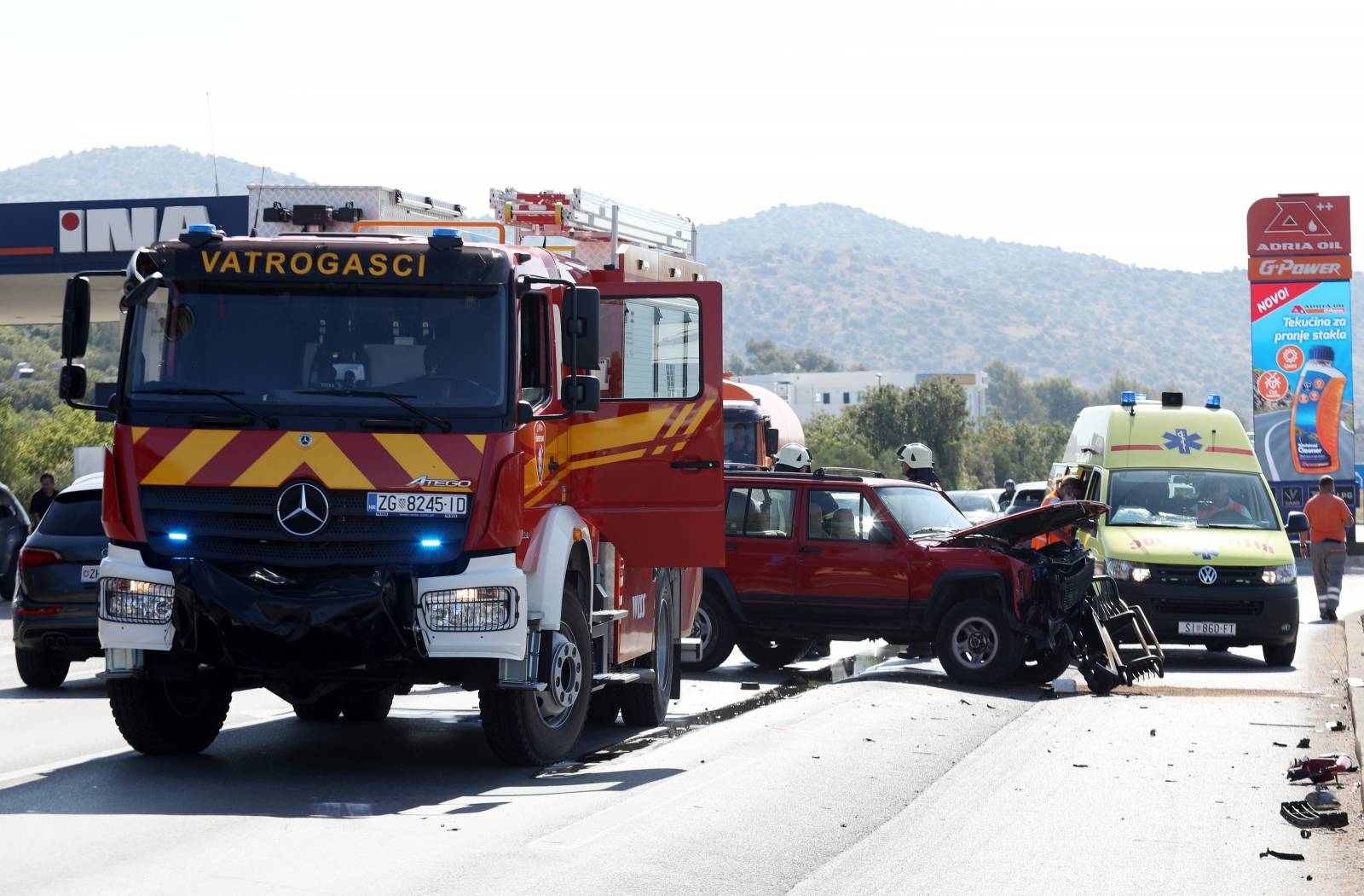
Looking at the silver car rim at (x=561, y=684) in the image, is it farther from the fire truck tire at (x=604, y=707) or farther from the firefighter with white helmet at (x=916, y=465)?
the firefighter with white helmet at (x=916, y=465)

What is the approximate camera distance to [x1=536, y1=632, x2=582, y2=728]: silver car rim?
31.7 feet

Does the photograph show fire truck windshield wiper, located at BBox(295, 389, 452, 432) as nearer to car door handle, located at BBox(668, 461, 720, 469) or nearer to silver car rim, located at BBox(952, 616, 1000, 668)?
car door handle, located at BBox(668, 461, 720, 469)

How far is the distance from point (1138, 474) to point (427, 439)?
11.4 metres

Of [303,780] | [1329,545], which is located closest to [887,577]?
[303,780]

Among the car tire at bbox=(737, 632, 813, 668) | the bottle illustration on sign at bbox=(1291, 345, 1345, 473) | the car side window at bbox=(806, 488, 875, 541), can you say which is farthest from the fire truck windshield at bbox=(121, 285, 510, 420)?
the bottle illustration on sign at bbox=(1291, 345, 1345, 473)

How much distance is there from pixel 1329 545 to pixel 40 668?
16.6m

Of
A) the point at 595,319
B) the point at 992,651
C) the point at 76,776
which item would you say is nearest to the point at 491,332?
the point at 595,319

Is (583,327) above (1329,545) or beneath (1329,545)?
above

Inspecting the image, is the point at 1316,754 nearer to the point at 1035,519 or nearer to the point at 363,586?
the point at 1035,519

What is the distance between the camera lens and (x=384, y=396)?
9.04 m

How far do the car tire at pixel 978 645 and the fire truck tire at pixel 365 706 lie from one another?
17.2 feet

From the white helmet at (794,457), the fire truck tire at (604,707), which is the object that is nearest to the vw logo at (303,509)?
the fire truck tire at (604,707)

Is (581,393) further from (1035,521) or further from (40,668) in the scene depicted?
(40,668)

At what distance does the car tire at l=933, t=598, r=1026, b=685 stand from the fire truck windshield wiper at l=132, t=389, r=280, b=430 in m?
7.78
